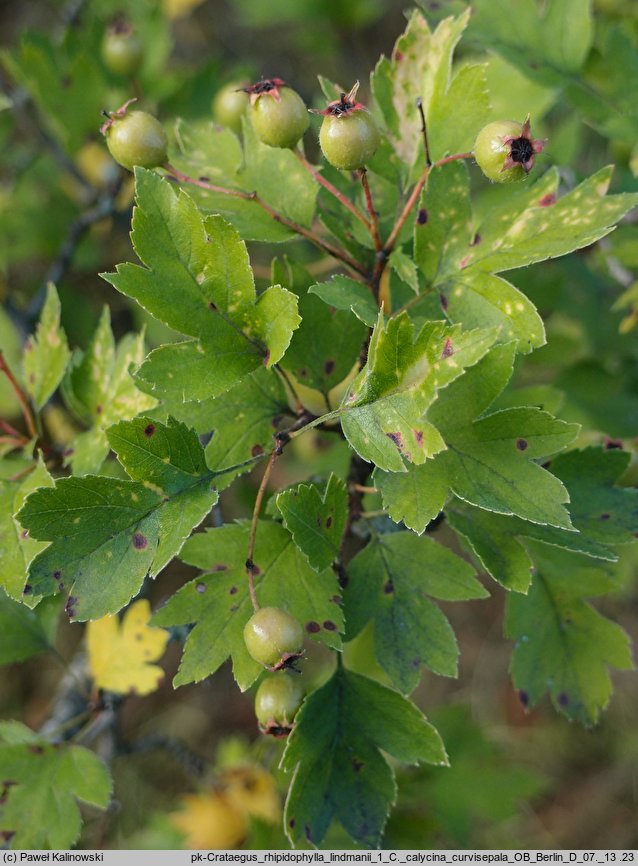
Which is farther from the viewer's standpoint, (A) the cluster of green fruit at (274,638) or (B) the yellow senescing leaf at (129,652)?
(B) the yellow senescing leaf at (129,652)

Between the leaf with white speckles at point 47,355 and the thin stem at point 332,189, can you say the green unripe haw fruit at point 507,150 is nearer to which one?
the thin stem at point 332,189

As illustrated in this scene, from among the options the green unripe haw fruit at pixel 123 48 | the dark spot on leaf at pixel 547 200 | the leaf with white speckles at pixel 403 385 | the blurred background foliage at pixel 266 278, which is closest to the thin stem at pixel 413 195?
the dark spot on leaf at pixel 547 200

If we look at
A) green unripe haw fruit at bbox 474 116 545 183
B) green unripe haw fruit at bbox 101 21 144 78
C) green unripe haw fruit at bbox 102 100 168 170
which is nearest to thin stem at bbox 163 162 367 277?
green unripe haw fruit at bbox 102 100 168 170

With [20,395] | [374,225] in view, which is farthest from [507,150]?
[20,395]

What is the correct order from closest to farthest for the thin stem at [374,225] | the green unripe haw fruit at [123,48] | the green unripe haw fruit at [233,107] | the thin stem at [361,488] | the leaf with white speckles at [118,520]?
the leaf with white speckles at [118,520] < the thin stem at [374,225] < the thin stem at [361,488] < the green unripe haw fruit at [233,107] < the green unripe haw fruit at [123,48]

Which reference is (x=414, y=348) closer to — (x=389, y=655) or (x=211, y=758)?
(x=389, y=655)

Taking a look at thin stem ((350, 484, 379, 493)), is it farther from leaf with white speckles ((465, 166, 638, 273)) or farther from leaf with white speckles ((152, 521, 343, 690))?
leaf with white speckles ((465, 166, 638, 273))

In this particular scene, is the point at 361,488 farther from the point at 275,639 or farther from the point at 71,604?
the point at 71,604
